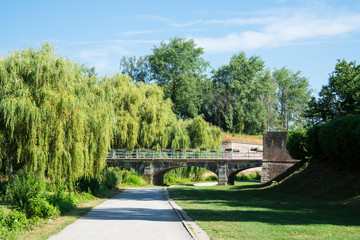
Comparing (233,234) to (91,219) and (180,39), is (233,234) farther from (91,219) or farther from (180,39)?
(180,39)

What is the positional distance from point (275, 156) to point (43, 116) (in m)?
27.3

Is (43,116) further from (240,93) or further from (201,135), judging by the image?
(240,93)

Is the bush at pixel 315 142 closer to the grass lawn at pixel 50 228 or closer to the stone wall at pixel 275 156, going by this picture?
the stone wall at pixel 275 156

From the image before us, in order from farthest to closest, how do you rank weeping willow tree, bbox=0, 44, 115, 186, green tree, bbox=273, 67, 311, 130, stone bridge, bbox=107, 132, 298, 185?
1. green tree, bbox=273, 67, 311, 130
2. stone bridge, bbox=107, 132, 298, 185
3. weeping willow tree, bbox=0, 44, 115, 186

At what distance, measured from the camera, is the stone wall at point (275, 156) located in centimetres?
4000

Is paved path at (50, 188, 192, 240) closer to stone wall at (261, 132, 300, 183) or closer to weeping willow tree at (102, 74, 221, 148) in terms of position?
weeping willow tree at (102, 74, 221, 148)

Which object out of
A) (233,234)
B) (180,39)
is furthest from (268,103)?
(233,234)

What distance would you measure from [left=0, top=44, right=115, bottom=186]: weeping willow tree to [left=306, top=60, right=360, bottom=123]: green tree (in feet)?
82.6

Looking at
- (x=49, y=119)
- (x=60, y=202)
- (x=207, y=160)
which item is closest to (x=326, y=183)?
(x=60, y=202)

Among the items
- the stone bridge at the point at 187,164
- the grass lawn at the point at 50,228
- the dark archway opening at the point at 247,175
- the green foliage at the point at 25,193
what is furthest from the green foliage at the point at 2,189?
the dark archway opening at the point at 247,175

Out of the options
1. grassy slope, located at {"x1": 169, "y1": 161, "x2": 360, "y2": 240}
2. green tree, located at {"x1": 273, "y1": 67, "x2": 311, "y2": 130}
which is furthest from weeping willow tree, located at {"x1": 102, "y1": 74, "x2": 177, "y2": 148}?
green tree, located at {"x1": 273, "y1": 67, "x2": 311, "y2": 130}

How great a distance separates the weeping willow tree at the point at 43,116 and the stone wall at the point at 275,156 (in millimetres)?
23925

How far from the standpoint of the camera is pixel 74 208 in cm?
1705

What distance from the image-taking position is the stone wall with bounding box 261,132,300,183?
40000mm
